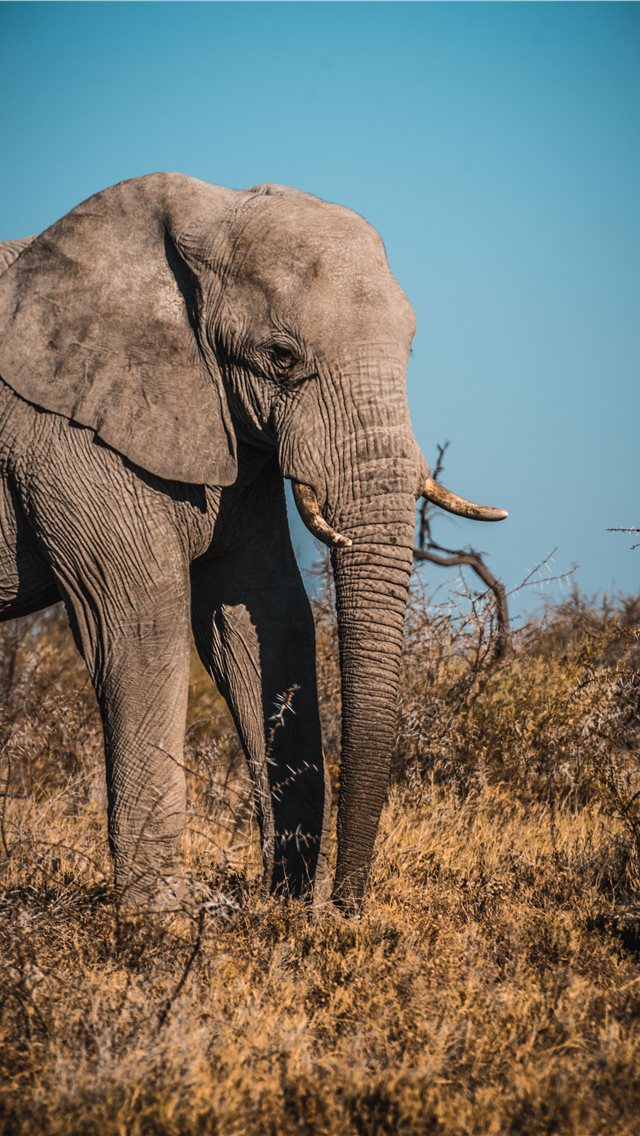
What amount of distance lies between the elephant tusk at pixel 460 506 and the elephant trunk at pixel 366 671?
245 mm

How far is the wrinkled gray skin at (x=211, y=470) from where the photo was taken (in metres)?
5.16

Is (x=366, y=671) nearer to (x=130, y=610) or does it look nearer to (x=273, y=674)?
(x=273, y=674)

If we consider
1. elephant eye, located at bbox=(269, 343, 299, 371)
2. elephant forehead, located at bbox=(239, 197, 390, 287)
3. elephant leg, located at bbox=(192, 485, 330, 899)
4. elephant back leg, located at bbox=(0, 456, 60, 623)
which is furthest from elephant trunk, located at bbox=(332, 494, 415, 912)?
elephant back leg, located at bbox=(0, 456, 60, 623)

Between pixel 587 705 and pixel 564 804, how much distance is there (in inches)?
28.1

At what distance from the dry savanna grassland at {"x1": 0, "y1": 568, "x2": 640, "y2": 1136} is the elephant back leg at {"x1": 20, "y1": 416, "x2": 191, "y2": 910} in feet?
1.04

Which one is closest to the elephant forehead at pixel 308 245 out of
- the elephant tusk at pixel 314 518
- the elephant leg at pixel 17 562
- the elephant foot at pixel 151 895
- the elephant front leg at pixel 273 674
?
the elephant tusk at pixel 314 518

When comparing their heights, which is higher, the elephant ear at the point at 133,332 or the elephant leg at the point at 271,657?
the elephant ear at the point at 133,332

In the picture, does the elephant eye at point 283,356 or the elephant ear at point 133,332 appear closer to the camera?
the elephant eye at point 283,356

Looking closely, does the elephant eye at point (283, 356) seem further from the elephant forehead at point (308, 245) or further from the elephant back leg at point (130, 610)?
the elephant back leg at point (130, 610)

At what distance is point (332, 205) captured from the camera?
18.2 ft

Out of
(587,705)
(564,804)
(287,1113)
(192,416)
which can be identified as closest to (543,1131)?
(287,1113)

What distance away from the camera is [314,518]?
5.08m

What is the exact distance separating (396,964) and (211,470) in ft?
6.96

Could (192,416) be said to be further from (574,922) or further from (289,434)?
(574,922)
